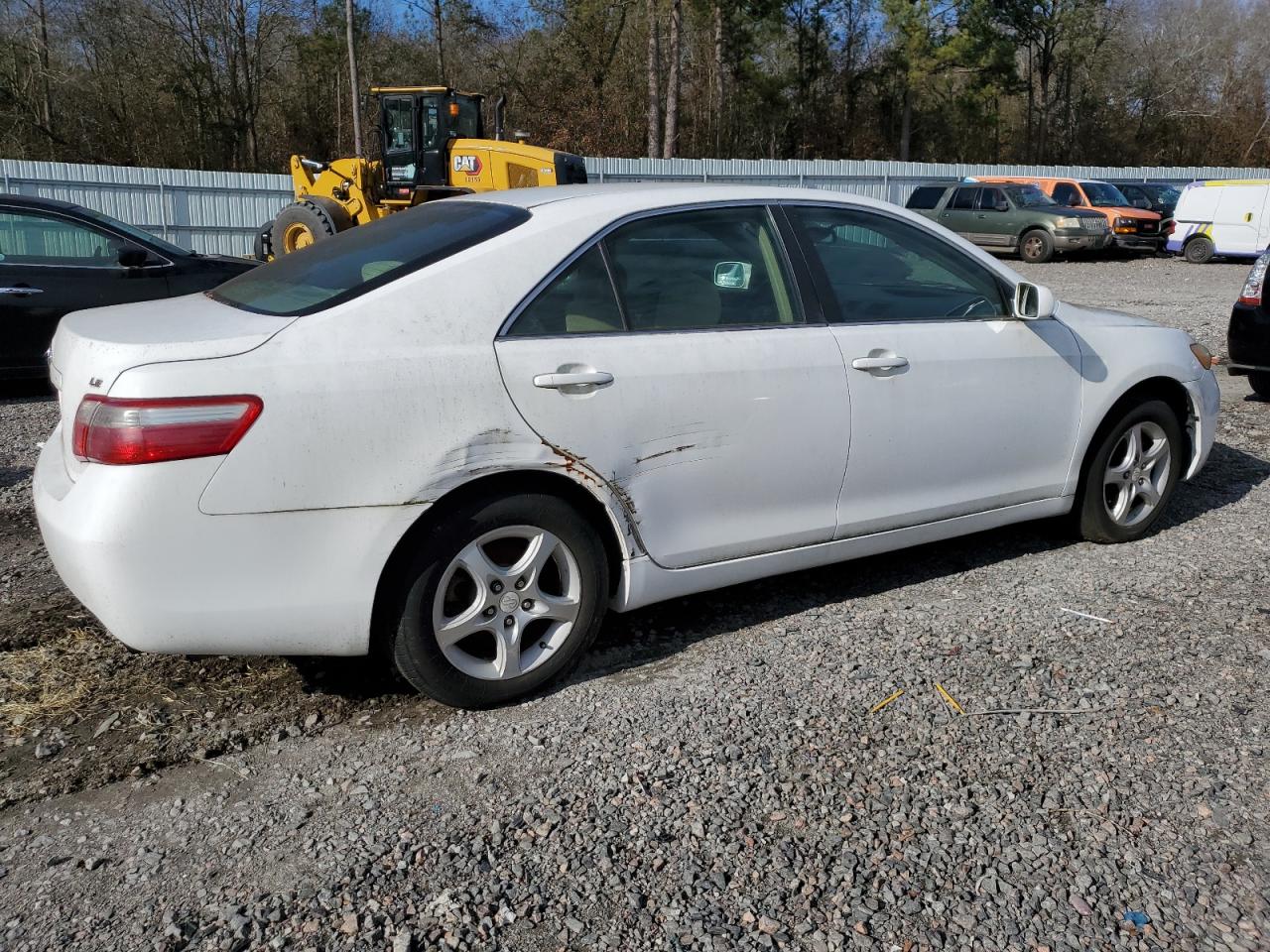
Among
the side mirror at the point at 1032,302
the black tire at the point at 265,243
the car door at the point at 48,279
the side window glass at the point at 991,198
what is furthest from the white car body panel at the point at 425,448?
the side window glass at the point at 991,198

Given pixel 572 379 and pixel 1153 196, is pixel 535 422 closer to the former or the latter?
pixel 572 379

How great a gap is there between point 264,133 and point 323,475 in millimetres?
44976

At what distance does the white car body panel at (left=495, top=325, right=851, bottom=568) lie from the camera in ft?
11.6

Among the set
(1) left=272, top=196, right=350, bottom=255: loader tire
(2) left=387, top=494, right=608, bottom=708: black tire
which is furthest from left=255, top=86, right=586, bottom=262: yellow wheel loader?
A: (2) left=387, top=494, right=608, bottom=708: black tire

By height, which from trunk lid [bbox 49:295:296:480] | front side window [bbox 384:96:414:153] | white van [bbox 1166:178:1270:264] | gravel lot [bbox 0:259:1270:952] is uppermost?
front side window [bbox 384:96:414:153]

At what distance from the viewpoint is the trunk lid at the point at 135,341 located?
Answer: 3074mm

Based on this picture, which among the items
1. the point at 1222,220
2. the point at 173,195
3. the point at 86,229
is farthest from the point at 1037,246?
the point at 86,229

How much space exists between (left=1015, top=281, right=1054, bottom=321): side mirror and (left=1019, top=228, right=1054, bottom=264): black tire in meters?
21.7

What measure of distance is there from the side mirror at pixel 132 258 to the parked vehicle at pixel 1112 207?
70.5 ft

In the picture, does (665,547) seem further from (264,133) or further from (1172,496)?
(264,133)

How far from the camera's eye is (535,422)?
11.3 feet

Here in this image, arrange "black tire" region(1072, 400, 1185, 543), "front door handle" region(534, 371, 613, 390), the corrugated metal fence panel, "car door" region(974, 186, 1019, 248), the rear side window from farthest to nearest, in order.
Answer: the rear side window, "car door" region(974, 186, 1019, 248), the corrugated metal fence panel, "black tire" region(1072, 400, 1185, 543), "front door handle" region(534, 371, 613, 390)

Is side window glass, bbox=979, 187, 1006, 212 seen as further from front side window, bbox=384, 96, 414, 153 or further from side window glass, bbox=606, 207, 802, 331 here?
side window glass, bbox=606, 207, 802, 331

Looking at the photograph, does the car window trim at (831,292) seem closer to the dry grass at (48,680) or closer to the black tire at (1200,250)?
the dry grass at (48,680)
